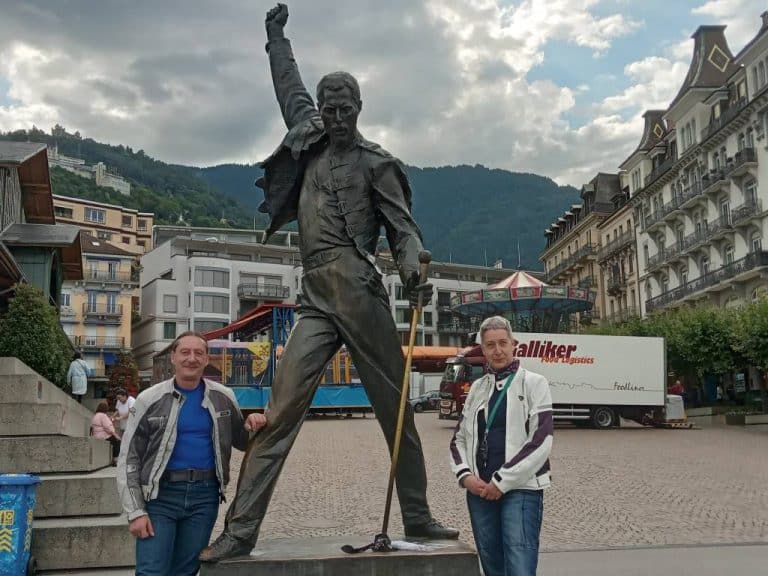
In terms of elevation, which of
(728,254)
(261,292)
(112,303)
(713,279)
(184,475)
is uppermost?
(261,292)

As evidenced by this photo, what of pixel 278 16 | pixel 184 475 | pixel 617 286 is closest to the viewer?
pixel 184 475

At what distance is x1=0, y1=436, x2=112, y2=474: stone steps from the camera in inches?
260

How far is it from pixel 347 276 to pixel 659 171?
50.1 meters

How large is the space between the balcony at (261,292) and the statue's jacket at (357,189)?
66905 mm

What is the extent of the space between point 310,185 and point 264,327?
28.8 metres

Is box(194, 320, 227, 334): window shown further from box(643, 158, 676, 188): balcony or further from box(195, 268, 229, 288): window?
box(643, 158, 676, 188): balcony

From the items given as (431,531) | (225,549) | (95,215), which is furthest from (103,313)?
(225,549)

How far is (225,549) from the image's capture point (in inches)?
163

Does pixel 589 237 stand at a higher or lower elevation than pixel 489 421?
higher

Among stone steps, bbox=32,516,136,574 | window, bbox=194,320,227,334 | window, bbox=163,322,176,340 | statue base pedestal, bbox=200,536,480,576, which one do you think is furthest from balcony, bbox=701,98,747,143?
window, bbox=163,322,176,340

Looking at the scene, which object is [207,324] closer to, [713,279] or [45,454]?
[713,279]

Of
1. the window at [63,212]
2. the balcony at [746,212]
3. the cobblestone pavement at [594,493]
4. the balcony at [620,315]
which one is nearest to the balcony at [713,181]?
the balcony at [746,212]

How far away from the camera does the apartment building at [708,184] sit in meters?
39.0

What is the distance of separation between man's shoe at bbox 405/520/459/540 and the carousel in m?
28.9
